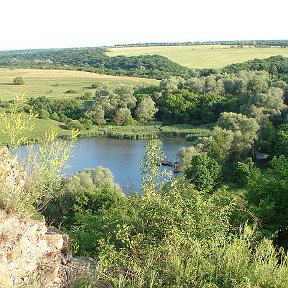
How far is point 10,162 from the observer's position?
17.8ft

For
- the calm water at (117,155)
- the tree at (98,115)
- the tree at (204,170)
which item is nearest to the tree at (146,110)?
the tree at (98,115)

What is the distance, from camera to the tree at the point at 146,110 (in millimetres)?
57906

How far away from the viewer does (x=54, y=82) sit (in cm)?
8994

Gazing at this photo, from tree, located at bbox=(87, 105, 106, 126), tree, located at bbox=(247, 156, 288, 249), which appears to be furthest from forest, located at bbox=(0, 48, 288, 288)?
tree, located at bbox=(87, 105, 106, 126)

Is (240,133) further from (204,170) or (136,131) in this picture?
(136,131)

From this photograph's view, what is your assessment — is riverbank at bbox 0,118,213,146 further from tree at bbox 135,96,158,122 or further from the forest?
tree at bbox 135,96,158,122

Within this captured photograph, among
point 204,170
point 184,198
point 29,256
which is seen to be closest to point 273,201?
point 184,198

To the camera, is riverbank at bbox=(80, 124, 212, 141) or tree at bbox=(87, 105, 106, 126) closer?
riverbank at bbox=(80, 124, 212, 141)

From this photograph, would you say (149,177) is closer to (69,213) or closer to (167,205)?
(167,205)

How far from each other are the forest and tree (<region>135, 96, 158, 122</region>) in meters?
0.18

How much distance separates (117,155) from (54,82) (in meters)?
51.5

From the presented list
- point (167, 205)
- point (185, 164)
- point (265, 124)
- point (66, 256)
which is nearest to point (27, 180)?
point (66, 256)

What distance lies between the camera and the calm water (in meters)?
35.8

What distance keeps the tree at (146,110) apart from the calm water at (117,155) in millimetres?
8558
